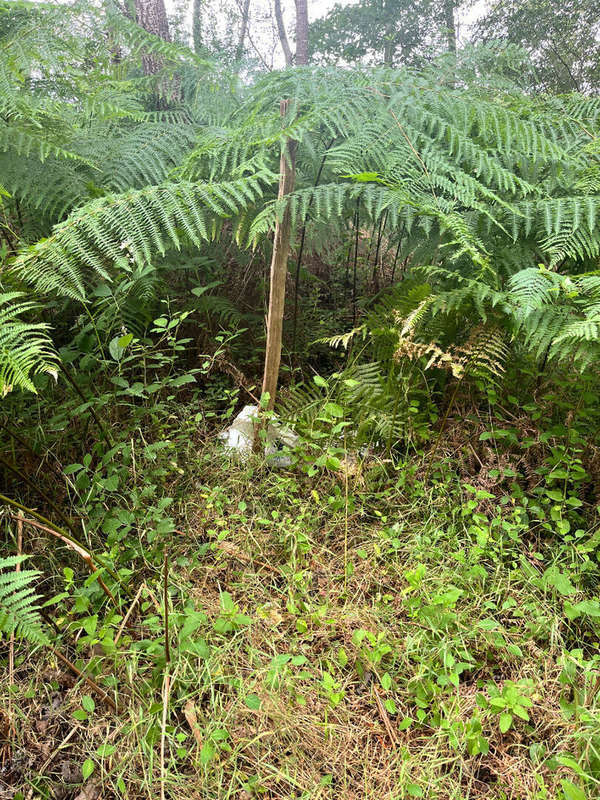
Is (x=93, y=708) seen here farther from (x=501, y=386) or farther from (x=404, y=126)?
(x=404, y=126)

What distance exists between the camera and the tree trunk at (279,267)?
158 centimetres

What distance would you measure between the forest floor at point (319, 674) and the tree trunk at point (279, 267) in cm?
51

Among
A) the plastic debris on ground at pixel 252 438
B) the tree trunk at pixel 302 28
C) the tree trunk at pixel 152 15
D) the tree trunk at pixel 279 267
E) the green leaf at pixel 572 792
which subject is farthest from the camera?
the tree trunk at pixel 302 28

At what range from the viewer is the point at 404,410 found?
1.90 meters

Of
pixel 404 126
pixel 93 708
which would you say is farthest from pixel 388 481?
pixel 404 126

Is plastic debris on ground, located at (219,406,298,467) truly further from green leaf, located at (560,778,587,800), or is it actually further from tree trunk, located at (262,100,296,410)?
green leaf, located at (560,778,587,800)

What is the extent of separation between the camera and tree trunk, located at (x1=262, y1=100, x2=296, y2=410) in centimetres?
158

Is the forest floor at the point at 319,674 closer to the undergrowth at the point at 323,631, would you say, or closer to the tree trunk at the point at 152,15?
the undergrowth at the point at 323,631

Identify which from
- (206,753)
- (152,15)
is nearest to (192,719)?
(206,753)

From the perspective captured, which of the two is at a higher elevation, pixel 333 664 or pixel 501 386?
Result: pixel 501 386

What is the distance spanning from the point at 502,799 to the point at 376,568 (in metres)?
0.62

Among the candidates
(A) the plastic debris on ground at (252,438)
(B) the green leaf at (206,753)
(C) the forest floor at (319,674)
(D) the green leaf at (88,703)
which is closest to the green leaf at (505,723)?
(C) the forest floor at (319,674)

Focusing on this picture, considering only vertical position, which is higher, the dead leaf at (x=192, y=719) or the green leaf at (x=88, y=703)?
the green leaf at (x=88, y=703)

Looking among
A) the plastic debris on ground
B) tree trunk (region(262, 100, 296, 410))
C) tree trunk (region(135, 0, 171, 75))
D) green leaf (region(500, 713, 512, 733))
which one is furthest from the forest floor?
tree trunk (region(135, 0, 171, 75))
